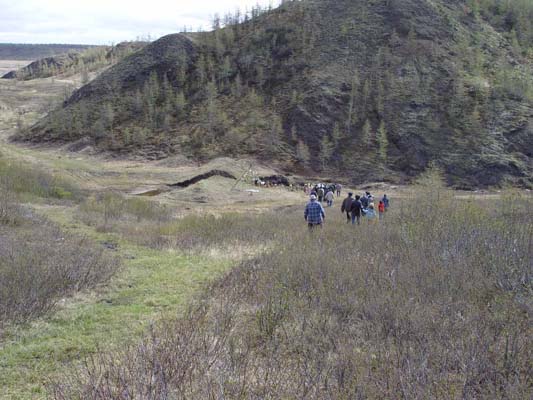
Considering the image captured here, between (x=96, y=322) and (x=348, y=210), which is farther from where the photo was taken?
(x=348, y=210)

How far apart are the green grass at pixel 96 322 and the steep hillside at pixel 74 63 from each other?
126 metres

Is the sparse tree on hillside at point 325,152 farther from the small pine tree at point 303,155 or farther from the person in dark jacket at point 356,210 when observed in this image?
the person in dark jacket at point 356,210

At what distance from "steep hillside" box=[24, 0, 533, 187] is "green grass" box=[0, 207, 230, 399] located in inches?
1451

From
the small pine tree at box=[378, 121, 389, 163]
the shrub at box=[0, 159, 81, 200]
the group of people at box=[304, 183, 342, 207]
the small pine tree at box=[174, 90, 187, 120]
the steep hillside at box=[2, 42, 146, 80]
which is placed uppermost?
the steep hillside at box=[2, 42, 146, 80]

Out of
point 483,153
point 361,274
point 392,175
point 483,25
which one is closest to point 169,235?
point 361,274

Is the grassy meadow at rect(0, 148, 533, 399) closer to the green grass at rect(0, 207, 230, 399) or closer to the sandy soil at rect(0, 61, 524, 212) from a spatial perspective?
the green grass at rect(0, 207, 230, 399)

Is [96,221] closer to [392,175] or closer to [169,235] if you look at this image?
[169,235]

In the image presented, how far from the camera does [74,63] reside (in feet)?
477

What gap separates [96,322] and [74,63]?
156 metres

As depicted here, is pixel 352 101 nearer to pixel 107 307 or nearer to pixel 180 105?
pixel 180 105

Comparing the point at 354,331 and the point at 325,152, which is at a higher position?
the point at 325,152

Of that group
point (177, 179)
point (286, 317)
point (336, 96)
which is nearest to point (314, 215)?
point (286, 317)

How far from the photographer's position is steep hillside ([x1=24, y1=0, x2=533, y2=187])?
153 ft

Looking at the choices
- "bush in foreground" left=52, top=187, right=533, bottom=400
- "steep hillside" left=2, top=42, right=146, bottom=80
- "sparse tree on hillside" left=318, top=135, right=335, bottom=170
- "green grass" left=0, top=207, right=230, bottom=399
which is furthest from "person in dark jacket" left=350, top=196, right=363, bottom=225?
"steep hillside" left=2, top=42, right=146, bottom=80
